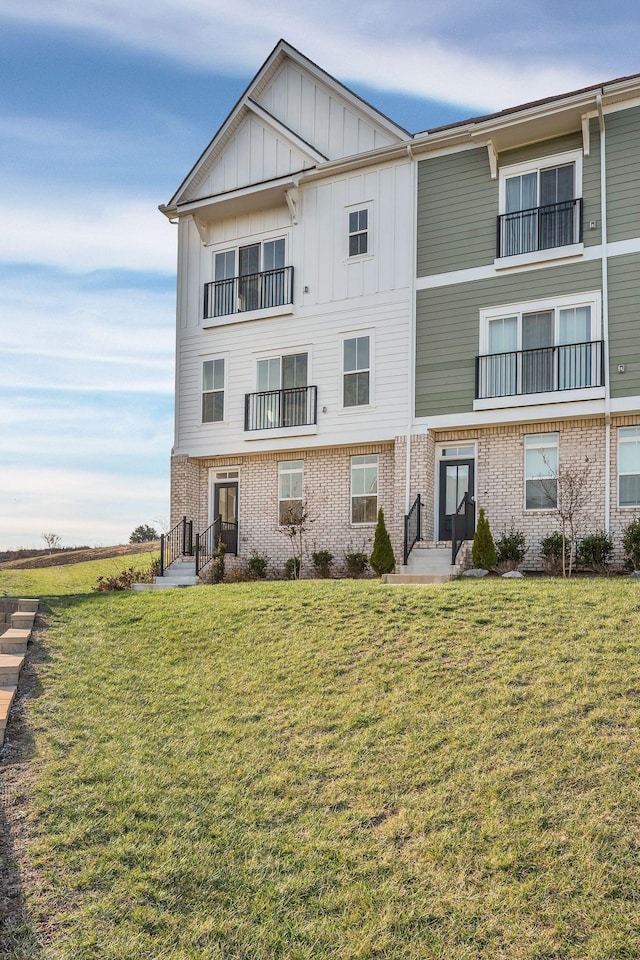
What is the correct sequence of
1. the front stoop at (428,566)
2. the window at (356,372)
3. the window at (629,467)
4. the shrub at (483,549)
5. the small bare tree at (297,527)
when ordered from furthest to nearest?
the window at (356,372)
the small bare tree at (297,527)
the window at (629,467)
the shrub at (483,549)
the front stoop at (428,566)

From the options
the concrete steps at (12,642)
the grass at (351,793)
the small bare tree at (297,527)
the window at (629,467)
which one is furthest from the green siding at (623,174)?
the concrete steps at (12,642)

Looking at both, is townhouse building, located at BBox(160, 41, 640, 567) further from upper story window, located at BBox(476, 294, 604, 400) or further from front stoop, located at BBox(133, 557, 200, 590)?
front stoop, located at BBox(133, 557, 200, 590)

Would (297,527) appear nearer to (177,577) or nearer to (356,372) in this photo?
(177,577)

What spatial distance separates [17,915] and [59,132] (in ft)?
43.2

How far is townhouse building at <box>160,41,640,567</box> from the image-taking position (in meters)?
16.7

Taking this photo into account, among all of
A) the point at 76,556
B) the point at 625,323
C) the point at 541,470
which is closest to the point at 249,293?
the point at 541,470

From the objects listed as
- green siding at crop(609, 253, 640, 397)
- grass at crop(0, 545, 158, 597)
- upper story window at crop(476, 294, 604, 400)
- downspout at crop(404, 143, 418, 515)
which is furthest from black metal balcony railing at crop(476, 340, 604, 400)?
grass at crop(0, 545, 158, 597)

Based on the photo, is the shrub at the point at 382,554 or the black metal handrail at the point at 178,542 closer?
the shrub at the point at 382,554

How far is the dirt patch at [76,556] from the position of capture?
28.2m

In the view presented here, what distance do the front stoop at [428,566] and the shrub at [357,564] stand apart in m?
1.30

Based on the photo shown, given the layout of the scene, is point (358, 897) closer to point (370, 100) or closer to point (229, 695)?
point (229, 695)

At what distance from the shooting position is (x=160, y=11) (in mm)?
13578

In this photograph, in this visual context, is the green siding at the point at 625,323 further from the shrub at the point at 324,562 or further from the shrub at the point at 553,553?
the shrub at the point at 324,562

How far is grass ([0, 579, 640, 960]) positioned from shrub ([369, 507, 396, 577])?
5.88 meters
